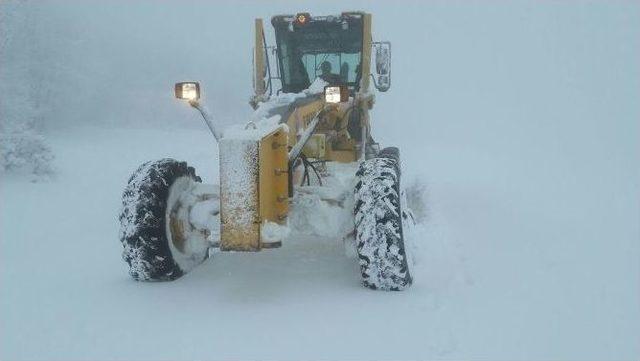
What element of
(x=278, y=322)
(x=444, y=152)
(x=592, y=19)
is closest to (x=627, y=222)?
(x=278, y=322)

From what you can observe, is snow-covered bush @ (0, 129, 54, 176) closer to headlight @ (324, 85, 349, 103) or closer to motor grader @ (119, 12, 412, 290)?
motor grader @ (119, 12, 412, 290)

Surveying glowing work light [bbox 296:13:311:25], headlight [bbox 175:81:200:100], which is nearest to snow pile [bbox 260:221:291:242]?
headlight [bbox 175:81:200:100]

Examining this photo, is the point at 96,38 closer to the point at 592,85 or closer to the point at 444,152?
the point at 444,152

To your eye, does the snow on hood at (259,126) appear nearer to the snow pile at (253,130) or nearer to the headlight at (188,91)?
the snow pile at (253,130)

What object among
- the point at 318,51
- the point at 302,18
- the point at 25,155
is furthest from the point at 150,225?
the point at 25,155

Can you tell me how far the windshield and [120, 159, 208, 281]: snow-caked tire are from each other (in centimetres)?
439

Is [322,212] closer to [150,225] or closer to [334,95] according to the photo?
[334,95]

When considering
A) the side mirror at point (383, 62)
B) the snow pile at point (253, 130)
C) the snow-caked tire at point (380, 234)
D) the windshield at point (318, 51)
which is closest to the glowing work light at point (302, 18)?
the windshield at point (318, 51)

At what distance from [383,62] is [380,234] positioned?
461 centimetres

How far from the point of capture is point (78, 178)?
16.8 meters

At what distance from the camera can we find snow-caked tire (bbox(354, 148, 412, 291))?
4.79 m

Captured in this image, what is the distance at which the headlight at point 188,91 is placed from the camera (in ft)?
17.2

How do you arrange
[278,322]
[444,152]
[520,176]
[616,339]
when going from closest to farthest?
[616,339] < [278,322] < [520,176] < [444,152]

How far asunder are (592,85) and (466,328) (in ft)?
157
